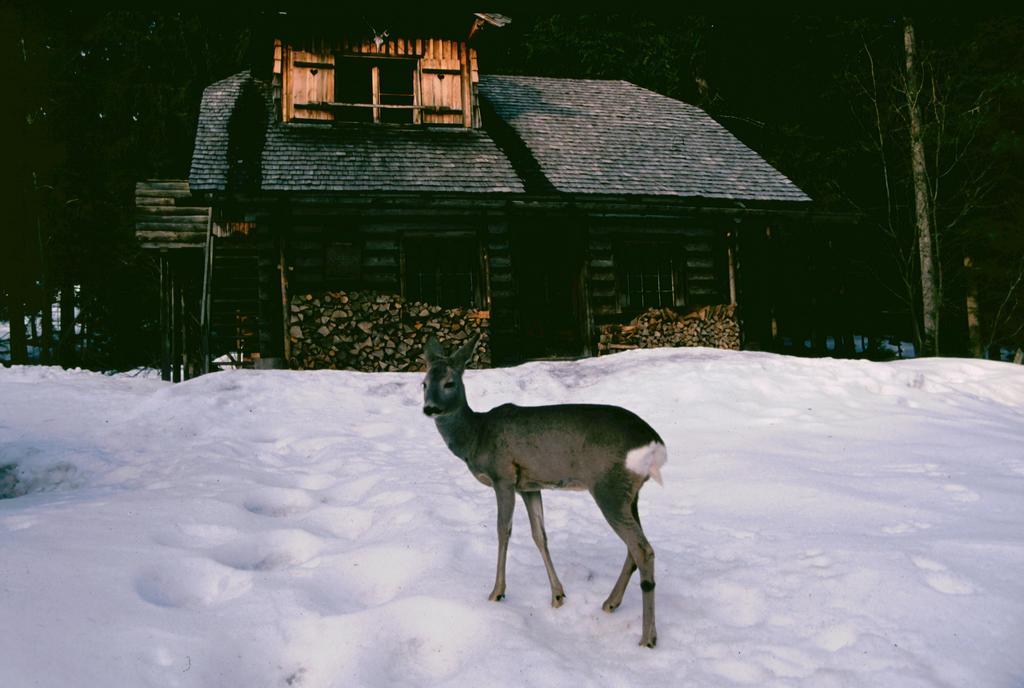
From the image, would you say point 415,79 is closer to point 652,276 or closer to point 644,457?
point 652,276

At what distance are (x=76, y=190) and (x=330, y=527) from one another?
958 inches

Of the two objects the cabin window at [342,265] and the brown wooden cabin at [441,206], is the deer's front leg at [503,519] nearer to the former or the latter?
the brown wooden cabin at [441,206]

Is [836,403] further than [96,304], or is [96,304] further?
[96,304]

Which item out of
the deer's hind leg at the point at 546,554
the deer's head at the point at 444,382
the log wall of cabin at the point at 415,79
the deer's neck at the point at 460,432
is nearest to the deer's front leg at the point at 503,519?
the deer's hind leg at the point at 546,554

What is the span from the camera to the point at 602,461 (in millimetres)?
3287

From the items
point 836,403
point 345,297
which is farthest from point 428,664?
point 345,297

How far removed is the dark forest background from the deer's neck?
15.7 metres

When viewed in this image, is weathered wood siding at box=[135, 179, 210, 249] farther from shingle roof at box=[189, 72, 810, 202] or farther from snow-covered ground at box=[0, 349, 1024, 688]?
snow-covered ground at box=[0, 349, 1024, 688]

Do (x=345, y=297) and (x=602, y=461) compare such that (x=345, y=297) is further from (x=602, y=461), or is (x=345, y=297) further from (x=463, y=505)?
(x=602, y=461)

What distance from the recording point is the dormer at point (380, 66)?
15.6 m

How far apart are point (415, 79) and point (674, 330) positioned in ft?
28.6

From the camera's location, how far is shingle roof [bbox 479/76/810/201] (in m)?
16.2

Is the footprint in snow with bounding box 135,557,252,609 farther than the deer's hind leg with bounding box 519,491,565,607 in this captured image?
No

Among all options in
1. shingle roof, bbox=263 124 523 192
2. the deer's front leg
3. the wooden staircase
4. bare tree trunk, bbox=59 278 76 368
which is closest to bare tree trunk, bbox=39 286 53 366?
bare tree trunk, bbox=59 278 76 368
